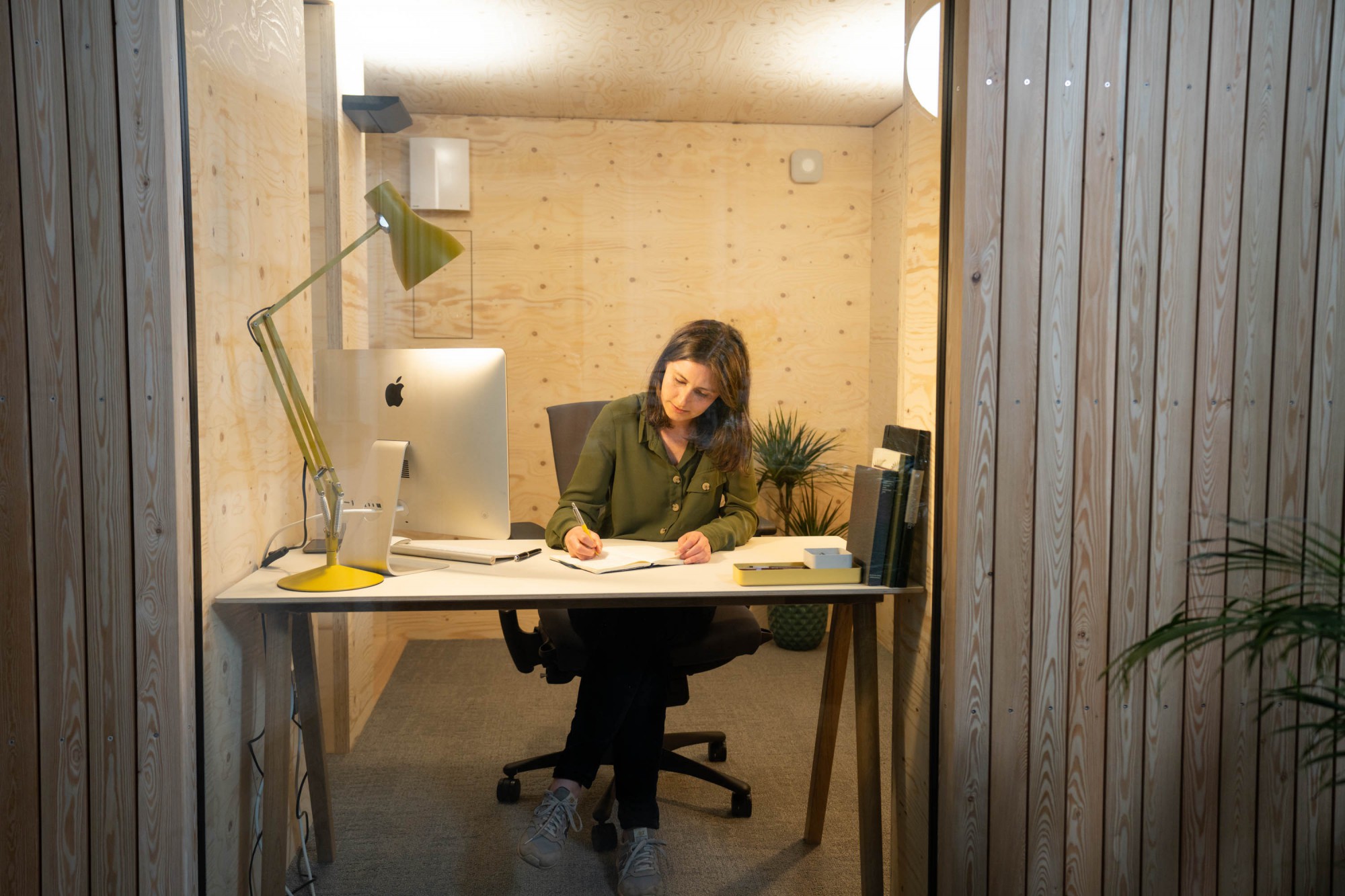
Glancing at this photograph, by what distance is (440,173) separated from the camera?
1.81 m

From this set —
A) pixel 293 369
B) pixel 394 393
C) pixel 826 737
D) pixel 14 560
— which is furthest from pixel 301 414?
pixel 826 737

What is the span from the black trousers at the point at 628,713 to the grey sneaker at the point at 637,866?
3cm

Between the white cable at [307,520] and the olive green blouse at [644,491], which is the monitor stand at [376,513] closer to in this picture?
the white cable at [307,520]

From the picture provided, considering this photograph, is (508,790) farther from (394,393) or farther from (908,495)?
(908,495)

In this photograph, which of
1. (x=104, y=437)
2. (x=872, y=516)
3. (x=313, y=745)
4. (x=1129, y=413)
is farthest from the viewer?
(x=313, y=745)

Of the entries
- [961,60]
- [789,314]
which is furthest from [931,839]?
[961,60]

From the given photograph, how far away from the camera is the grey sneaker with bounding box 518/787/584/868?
6.39 ft

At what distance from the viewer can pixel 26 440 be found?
1658 millimetres

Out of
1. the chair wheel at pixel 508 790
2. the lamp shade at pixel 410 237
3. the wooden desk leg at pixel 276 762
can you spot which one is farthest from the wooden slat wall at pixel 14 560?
the chair wheel at pixel 508 790

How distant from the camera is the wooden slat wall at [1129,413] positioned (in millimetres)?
1741

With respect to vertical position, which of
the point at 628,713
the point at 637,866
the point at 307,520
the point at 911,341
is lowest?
the point at 637,866

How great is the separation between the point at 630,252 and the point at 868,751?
1.23 m

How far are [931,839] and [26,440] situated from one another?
6.55 feet

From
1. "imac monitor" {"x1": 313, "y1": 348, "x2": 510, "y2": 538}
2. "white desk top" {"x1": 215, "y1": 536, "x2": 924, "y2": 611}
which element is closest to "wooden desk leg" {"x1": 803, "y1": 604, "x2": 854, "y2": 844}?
"white desk top" {"x1": 215, "y1": 536, "x2": 924, "y2": 611}
